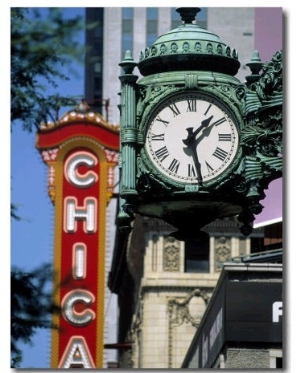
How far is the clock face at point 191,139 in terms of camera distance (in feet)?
52.3

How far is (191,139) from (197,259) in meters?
65.5

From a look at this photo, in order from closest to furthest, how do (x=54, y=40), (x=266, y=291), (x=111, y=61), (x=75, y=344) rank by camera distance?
1. (x=54, y=40)
2. (x=266, y=291)
3. (x=75, y=344)
4. (x=111, y=61)

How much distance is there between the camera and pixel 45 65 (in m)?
15.6

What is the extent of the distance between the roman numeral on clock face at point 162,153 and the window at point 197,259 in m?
61.9

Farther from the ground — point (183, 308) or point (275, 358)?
point (183, 308)

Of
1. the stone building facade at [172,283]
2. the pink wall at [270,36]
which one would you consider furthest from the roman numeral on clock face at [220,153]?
the stone building facade at [172,283]

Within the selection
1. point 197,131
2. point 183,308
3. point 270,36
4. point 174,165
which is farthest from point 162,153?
point 183,308

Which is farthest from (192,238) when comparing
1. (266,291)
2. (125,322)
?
(125,322)

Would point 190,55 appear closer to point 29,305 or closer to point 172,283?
point 29,305

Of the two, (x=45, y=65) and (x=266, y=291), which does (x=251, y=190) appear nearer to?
(x=45, y=65)

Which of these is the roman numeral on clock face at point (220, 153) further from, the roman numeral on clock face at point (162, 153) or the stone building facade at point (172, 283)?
the stone building facade at point (172, 283)

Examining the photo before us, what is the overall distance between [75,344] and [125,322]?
27.6m

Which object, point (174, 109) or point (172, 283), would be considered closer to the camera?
point (174, 109)

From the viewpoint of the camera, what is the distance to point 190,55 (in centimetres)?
1603
